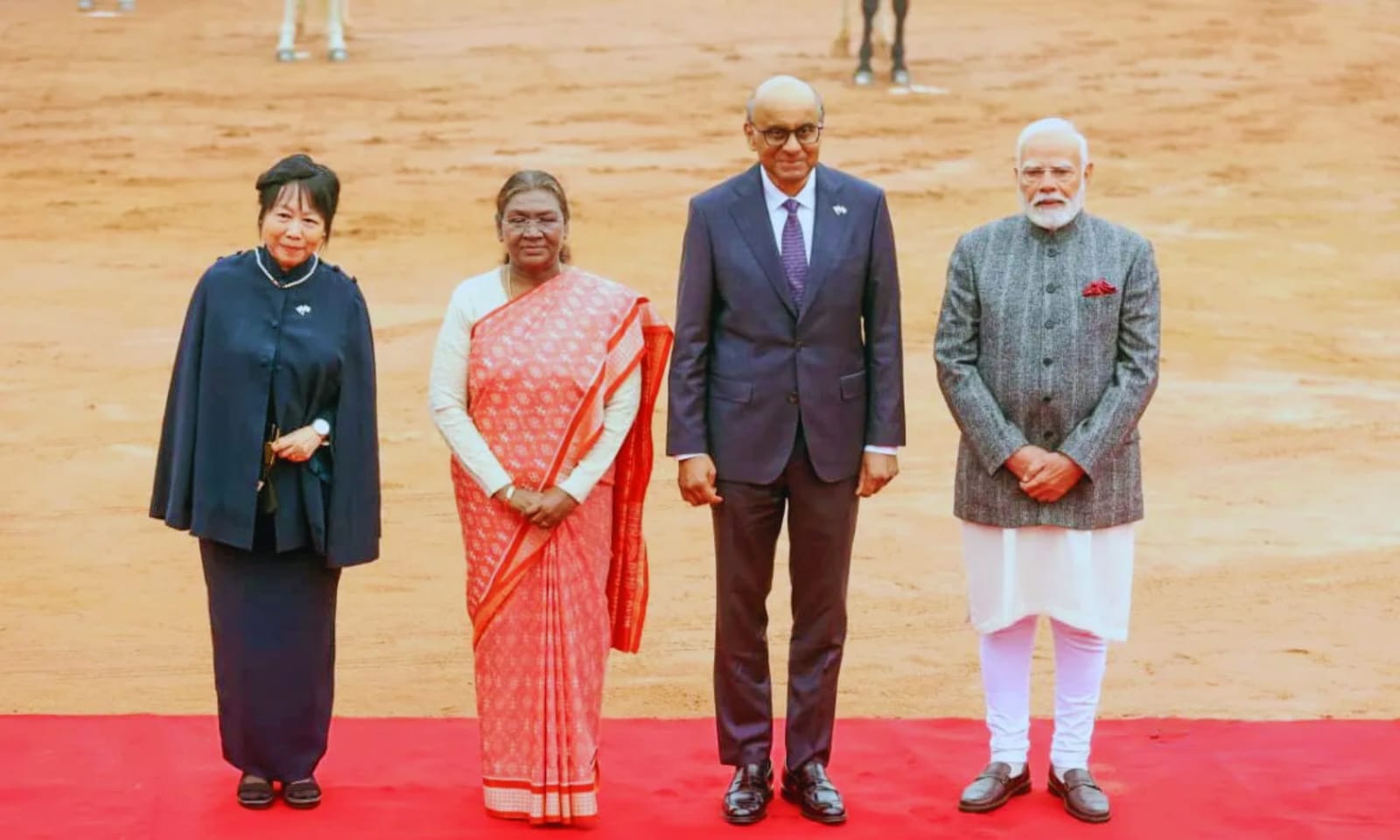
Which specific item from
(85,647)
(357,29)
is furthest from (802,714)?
(357,29)

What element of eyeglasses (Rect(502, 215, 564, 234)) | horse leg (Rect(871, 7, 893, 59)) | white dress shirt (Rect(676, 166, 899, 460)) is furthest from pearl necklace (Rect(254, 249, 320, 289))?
horse leg (Rect(871, 7, 893, 59))

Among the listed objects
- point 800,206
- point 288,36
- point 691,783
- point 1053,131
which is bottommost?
point 691,783

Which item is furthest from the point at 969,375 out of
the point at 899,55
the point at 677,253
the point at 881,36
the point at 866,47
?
the point at 881,36

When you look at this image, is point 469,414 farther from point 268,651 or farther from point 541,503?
point 268,651

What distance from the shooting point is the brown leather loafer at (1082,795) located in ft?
18.0

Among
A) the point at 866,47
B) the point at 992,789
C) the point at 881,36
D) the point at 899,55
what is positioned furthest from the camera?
the point at 881,36

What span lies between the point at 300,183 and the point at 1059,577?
83.3 inches

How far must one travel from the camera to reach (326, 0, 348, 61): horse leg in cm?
1925

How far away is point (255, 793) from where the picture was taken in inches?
216

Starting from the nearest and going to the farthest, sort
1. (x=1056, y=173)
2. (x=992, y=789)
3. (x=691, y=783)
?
(x=1056, y=173), (x=992, y=789), (x=691, y=783)

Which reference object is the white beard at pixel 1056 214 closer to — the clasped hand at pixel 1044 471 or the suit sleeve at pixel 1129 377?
the suit sleeve at pixel 1129 377

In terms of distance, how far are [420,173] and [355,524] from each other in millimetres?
10979

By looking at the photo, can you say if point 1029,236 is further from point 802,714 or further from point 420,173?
point 420,173

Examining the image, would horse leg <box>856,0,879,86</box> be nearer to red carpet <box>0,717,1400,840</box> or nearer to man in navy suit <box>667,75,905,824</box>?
red carpet <box>0,717,1400,840</box>
